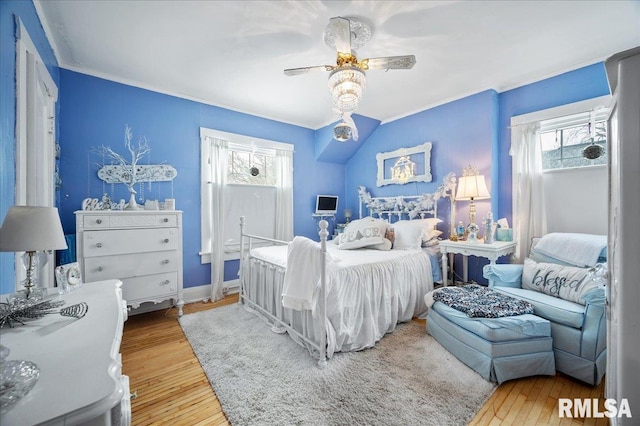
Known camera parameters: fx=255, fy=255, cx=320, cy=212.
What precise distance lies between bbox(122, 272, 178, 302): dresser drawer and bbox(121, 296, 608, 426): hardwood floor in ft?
1.60

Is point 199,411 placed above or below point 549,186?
below

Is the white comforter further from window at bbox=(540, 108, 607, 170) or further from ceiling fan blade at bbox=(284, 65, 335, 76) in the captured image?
window at bbox=(540, 108, 607, 170)

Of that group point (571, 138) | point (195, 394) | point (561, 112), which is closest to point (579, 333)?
point (571, 138)

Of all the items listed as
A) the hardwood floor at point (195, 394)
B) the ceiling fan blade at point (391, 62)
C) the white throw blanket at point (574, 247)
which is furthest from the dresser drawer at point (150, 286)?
the white throw blanket at point (574, 247)

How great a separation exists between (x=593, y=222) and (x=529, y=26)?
1.99m

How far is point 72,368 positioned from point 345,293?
1769mm

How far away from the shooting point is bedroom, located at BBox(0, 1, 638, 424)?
2.67 m

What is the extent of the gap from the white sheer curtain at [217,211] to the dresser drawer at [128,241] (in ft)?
2.20

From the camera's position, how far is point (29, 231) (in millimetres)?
1044

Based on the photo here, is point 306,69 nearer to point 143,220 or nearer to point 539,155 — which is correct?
point 143,220

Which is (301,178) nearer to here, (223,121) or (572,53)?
(223,121)

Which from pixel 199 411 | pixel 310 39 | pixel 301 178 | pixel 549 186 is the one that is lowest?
pixel 199 411

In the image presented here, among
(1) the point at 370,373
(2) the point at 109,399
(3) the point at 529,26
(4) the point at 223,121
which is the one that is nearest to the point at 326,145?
(4) the point at 223,121

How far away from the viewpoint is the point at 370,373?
1.90 metres
